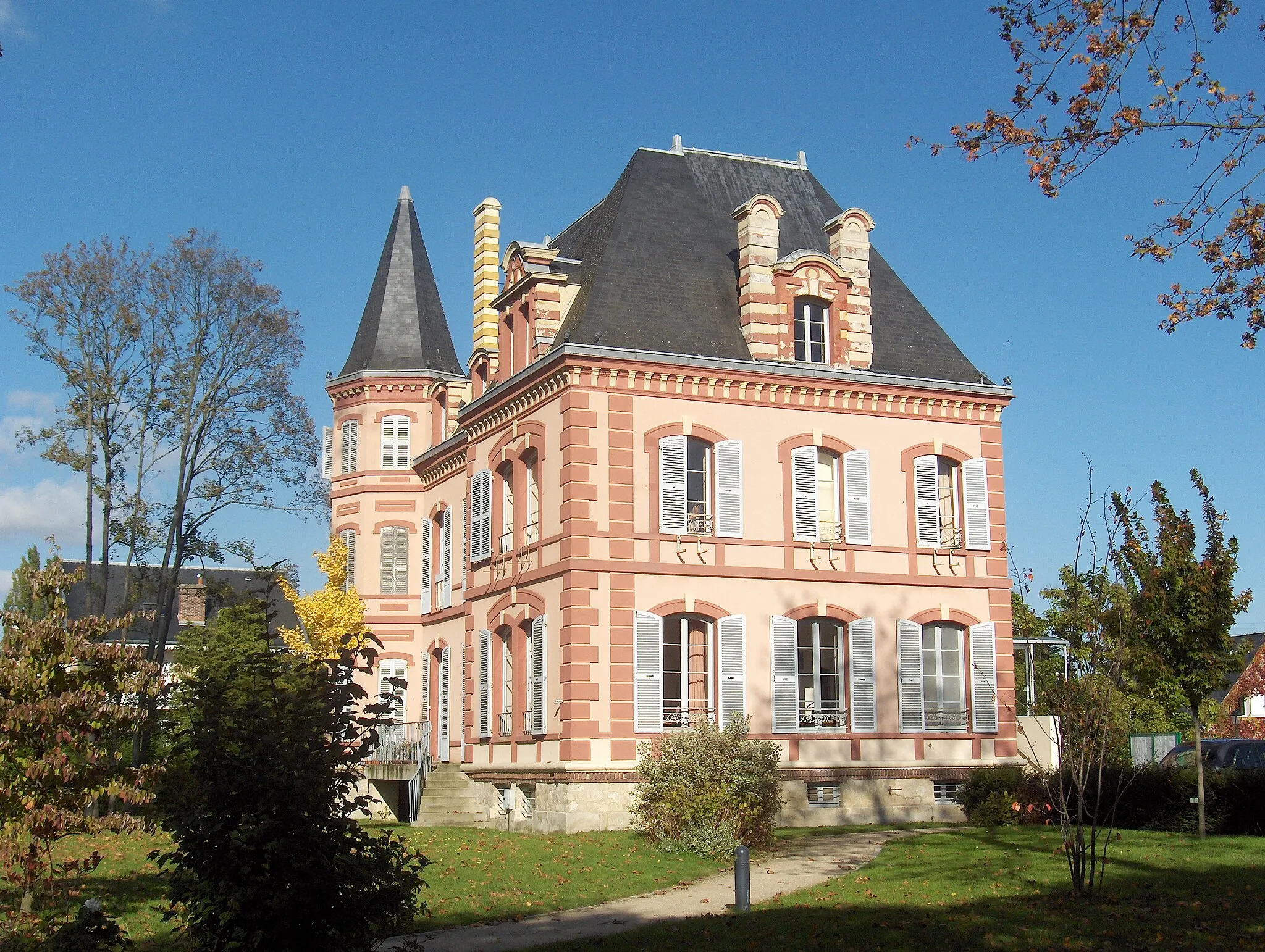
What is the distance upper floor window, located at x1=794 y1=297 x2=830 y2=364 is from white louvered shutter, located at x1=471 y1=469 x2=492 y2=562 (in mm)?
7038

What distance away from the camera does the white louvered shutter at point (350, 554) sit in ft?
113

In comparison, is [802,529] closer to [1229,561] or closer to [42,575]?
[1229,561]

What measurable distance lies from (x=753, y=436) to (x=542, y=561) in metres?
4.73

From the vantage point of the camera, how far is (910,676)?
2630 centimetres

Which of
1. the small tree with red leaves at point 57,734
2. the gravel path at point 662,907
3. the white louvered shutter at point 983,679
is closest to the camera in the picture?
the small tree with red leaves at point 57,734

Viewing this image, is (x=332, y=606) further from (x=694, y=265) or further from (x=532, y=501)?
(x=694, y=265)

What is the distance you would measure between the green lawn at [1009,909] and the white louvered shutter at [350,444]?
2080 cm

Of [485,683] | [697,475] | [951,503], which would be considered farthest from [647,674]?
[951,503]

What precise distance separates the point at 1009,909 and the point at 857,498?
1347 centimetres

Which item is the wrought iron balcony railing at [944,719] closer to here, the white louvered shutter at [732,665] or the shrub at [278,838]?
the white louvered shutter at [732,665]

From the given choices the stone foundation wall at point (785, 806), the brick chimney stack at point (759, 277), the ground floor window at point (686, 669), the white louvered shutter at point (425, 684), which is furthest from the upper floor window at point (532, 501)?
the white louvered shutter at point (425, 684)

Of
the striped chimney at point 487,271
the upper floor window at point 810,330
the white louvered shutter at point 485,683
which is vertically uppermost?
the striped chimney at point 487,271

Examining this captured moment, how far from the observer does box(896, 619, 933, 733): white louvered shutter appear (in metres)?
26.1

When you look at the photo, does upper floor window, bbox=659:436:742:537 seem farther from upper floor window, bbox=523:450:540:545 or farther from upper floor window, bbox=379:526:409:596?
upper floor window, bbox=379:526:409:596
